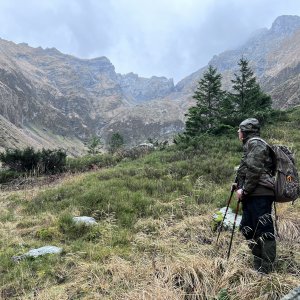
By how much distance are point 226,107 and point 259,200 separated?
68.3 feet

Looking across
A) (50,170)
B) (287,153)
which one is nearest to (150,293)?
(287,153)

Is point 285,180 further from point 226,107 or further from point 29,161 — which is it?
point 226,107

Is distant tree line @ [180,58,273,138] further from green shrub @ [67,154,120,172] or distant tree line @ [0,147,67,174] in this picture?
distant tree line @ [0,147,67,174]

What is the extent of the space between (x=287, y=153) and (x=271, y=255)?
4.08ft

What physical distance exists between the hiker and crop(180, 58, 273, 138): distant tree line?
46.3 ft

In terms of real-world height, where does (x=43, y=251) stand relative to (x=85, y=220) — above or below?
below

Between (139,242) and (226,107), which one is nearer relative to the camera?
(139,242)

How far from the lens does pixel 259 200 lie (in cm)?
477

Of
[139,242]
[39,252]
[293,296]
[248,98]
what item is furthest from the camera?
[248,98]

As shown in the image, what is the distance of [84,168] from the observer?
18688 millimetres

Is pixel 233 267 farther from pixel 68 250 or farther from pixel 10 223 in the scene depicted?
pixel 10 223

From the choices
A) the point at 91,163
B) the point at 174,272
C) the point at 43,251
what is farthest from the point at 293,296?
the point at 91,163

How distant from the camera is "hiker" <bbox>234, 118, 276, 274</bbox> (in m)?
4.61

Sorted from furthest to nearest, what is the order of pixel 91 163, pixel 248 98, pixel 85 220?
1. pixel 248 98
2. pixel 91 163
3. pixel 85 220
